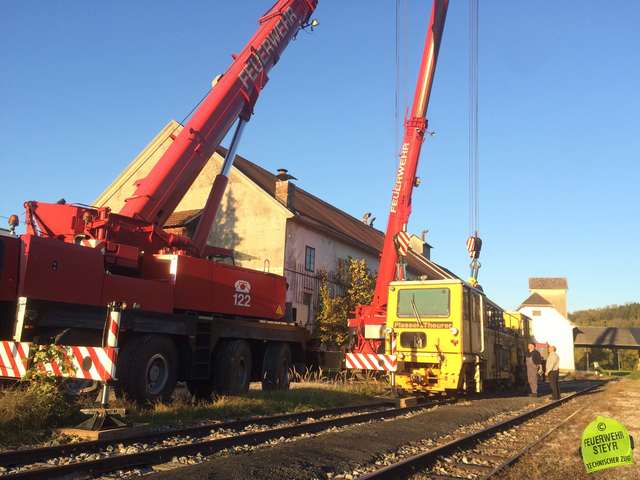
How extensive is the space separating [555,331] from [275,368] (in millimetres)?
51117

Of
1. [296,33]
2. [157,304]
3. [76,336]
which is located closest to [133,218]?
[157,304]

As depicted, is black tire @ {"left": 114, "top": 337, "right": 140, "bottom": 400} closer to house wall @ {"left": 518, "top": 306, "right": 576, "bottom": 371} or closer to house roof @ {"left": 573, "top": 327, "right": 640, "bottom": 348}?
house wall @ {"left": 518, "top": 306, "right": 576, "bottom": 371}

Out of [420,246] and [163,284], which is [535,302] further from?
[163,284]

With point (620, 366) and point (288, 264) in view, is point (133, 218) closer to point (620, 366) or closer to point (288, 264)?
point (288, 264)

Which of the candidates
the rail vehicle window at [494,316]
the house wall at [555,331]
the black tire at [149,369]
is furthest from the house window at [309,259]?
the house wall at [555,331]

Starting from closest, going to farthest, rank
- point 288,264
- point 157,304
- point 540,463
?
point 540,463
point 157,304
point 288,264

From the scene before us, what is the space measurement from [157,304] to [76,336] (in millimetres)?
1692

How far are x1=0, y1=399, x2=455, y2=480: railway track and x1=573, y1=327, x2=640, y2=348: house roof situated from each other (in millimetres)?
57413

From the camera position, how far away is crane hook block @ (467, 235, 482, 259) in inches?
820

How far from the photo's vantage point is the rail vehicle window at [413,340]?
44.8 ft

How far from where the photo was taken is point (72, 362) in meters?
8.00

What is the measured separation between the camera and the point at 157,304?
10.4 meters

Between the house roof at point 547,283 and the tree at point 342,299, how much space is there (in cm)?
5222

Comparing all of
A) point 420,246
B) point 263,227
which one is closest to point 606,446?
point 263,227
